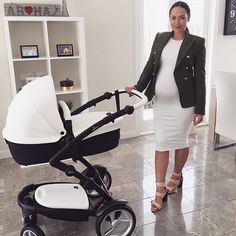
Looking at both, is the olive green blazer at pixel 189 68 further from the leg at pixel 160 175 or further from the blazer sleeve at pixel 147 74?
the leg at pixel 160 175

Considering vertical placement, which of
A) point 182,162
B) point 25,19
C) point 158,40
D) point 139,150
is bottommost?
point 139,150

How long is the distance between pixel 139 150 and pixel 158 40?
62.6 inches

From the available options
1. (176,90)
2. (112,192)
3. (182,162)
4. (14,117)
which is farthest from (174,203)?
(14,117)

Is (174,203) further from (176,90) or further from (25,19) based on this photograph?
(25,19)

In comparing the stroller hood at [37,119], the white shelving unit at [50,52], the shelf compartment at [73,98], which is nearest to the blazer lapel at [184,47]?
the stroller hood at [37,119]

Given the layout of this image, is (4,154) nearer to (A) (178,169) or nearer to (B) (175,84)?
(A) (178,169)

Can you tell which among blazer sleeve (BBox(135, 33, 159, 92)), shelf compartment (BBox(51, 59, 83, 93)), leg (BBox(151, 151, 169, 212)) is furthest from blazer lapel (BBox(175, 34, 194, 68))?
shelf compartment (BBox(51, 59, 83, 93))

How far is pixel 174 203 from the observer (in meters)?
2.17

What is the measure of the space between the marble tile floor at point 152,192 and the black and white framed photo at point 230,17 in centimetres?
161

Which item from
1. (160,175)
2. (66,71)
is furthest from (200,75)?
(66,71)

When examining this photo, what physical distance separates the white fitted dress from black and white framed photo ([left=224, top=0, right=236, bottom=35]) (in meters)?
2.27

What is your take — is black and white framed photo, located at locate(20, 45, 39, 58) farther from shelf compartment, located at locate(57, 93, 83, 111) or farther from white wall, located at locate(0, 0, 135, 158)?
shelf compartment, located at locate(57, 93, 83, 111)

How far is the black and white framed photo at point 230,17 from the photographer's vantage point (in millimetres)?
3686

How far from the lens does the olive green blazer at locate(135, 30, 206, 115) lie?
6.03ft
